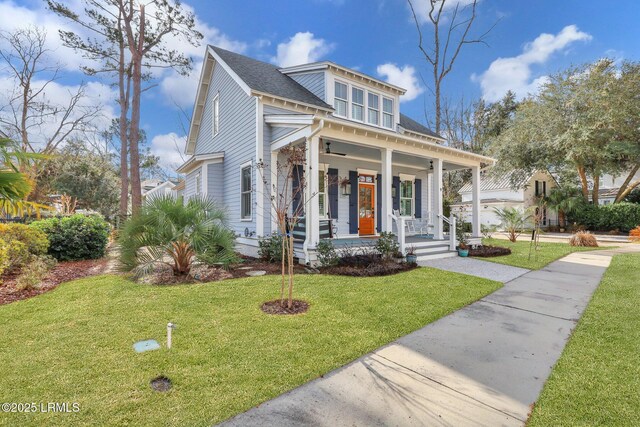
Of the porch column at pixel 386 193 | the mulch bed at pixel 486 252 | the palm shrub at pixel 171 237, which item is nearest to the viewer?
the palm shrub at pixel 171 237

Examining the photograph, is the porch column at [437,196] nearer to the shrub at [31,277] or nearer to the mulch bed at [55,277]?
the mulch bed at [55,277]

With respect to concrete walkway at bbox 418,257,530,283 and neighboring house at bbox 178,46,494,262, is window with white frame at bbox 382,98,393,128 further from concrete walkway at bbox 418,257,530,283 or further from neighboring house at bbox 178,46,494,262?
concrete walkway at bbox 418,257,530,283

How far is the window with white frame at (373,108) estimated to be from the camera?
12.0 m

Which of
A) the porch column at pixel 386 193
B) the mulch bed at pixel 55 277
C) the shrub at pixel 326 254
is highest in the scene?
the porch column at pixel 386 193

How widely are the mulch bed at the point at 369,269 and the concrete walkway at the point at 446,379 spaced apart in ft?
8.19

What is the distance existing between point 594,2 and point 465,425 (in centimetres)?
2013

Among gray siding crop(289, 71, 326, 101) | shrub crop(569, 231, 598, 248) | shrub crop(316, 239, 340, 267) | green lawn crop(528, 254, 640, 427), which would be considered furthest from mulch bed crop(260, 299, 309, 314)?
shrub crop(569, 231, 598, 248)

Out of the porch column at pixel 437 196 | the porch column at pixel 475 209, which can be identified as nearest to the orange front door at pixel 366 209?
the porch column at pixel 437 196

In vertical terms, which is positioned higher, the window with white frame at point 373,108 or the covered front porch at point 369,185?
the window with white frame at point 373,108

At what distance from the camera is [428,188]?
13.6m

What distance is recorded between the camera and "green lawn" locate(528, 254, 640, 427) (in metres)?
2.26

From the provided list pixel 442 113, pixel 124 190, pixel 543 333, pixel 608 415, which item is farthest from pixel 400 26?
pixel 608 415

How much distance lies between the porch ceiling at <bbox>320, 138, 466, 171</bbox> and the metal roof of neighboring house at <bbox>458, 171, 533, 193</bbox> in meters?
14.5

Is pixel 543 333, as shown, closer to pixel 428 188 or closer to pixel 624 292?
→ pixel 624 292
